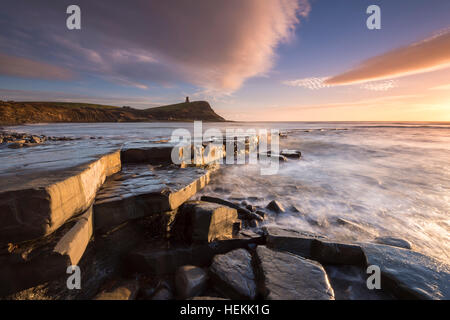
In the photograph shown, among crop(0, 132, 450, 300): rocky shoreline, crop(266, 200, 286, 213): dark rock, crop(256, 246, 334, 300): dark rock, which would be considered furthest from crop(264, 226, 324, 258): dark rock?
crop(266, 200, 286, 213): dark rock

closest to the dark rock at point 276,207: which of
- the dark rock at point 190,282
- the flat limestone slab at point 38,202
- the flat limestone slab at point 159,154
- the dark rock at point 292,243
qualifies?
the dark rock at point 292,243

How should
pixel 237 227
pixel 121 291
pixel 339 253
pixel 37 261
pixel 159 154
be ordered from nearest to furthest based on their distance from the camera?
pixel 37 261
pixel 121 291
pixel 339 253
pixel 237 227
pixel 159 154

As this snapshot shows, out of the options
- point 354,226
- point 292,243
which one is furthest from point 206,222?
point 354,226

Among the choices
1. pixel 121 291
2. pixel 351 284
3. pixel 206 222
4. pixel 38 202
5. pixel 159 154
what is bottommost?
pixel 351 284

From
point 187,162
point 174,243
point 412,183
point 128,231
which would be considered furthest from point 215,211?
point 412,183

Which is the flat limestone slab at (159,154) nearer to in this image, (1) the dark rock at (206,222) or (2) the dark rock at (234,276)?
(1) the dark rock at (206,222)

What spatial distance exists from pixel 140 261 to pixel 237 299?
3.15 feet

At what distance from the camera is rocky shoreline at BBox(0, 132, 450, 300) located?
1.26 m

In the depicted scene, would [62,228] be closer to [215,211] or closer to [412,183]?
[215,211]

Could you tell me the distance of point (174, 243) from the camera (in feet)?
6.35

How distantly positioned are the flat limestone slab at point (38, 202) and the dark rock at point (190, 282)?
1037 mm

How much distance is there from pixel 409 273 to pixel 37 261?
2944 mm

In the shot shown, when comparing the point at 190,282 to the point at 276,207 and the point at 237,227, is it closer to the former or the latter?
the point at 237,227

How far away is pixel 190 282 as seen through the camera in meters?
1.48
